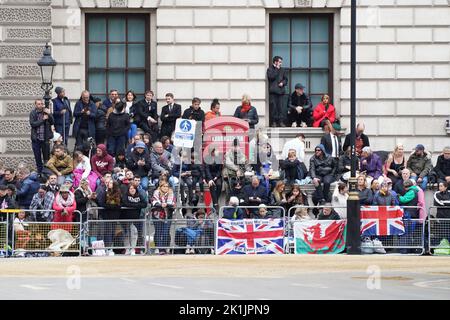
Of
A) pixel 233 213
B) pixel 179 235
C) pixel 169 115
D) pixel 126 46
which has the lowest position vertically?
pixel 179 235

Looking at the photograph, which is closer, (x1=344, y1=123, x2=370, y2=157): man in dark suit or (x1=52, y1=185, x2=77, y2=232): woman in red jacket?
(x1=52, y1=185, x2=77, y2=232): woman in red jacket

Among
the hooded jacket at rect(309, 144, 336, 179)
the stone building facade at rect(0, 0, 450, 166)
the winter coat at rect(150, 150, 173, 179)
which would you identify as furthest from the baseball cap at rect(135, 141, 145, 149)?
the hooded jacket at rect(309, 144, 336, 179)

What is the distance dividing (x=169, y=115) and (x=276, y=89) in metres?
3.37

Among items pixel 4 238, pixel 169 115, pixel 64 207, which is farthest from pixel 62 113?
pixel 4 238

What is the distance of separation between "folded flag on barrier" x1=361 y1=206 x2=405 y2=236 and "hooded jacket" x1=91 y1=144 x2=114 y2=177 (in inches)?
250

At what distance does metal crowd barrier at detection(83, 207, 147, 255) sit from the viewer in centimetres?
3541

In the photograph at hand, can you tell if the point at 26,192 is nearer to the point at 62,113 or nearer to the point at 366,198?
the point at 62,113

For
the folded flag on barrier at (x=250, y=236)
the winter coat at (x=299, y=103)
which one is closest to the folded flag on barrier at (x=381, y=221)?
the folded flag on barrier at (x=250, y=236)

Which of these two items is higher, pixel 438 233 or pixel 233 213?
pixel 233 213

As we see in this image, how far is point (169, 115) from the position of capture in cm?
3931

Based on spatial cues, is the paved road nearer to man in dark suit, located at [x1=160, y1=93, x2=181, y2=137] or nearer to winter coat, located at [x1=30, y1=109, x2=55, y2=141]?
winter coat, located at [x1=30, y1=109, x2=55, y2=141]

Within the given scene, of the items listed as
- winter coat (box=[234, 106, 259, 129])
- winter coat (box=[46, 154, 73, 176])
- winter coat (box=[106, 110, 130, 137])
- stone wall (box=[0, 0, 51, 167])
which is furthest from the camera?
stone wall (box=[0, 0, 51, 167])

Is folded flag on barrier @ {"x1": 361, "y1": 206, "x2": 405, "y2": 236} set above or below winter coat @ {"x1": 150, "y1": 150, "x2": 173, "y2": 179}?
below

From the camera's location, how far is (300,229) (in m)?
35.6
